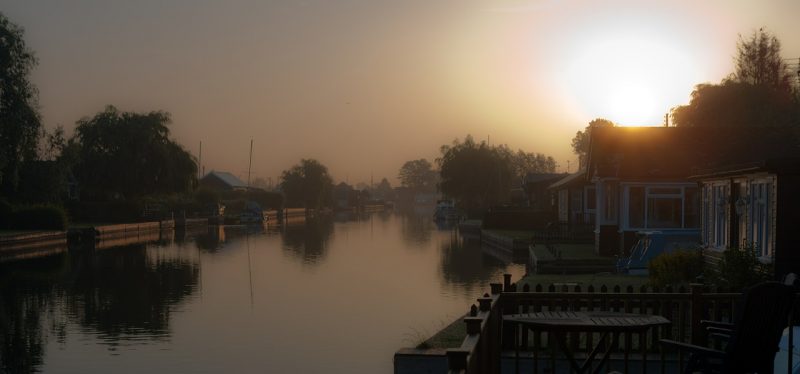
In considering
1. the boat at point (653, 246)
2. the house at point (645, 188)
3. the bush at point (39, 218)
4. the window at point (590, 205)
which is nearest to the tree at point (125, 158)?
the bush at point (39, 218)

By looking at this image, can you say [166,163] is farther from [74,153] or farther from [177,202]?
[74,153]

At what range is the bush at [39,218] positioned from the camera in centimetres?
5522

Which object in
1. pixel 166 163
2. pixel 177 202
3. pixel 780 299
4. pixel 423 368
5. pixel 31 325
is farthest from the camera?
pixel 177 202

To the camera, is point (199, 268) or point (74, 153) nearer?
point (199, 268)

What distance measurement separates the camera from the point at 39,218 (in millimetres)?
56219

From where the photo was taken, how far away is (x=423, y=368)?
1299 cm

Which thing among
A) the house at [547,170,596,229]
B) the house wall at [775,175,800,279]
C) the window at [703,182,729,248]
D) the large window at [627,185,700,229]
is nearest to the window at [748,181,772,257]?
the house wall at [775,175,800,279]

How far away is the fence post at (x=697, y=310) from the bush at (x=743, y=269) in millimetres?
8841

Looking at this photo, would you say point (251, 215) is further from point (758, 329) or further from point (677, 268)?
point (758, 329)

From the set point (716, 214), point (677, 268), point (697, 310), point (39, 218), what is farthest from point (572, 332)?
point (39, 218)

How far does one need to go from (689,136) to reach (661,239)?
8168mm

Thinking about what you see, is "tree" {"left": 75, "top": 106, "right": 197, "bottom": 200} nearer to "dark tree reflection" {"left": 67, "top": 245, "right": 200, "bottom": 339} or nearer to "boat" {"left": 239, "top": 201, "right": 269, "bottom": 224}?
"boat" {"left": 239, "top": 201, "right": 269, "bottom": 224}

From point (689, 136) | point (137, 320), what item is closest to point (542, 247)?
point (689, 136)

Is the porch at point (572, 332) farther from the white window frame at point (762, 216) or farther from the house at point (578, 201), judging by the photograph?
the house at point (578, 201)
